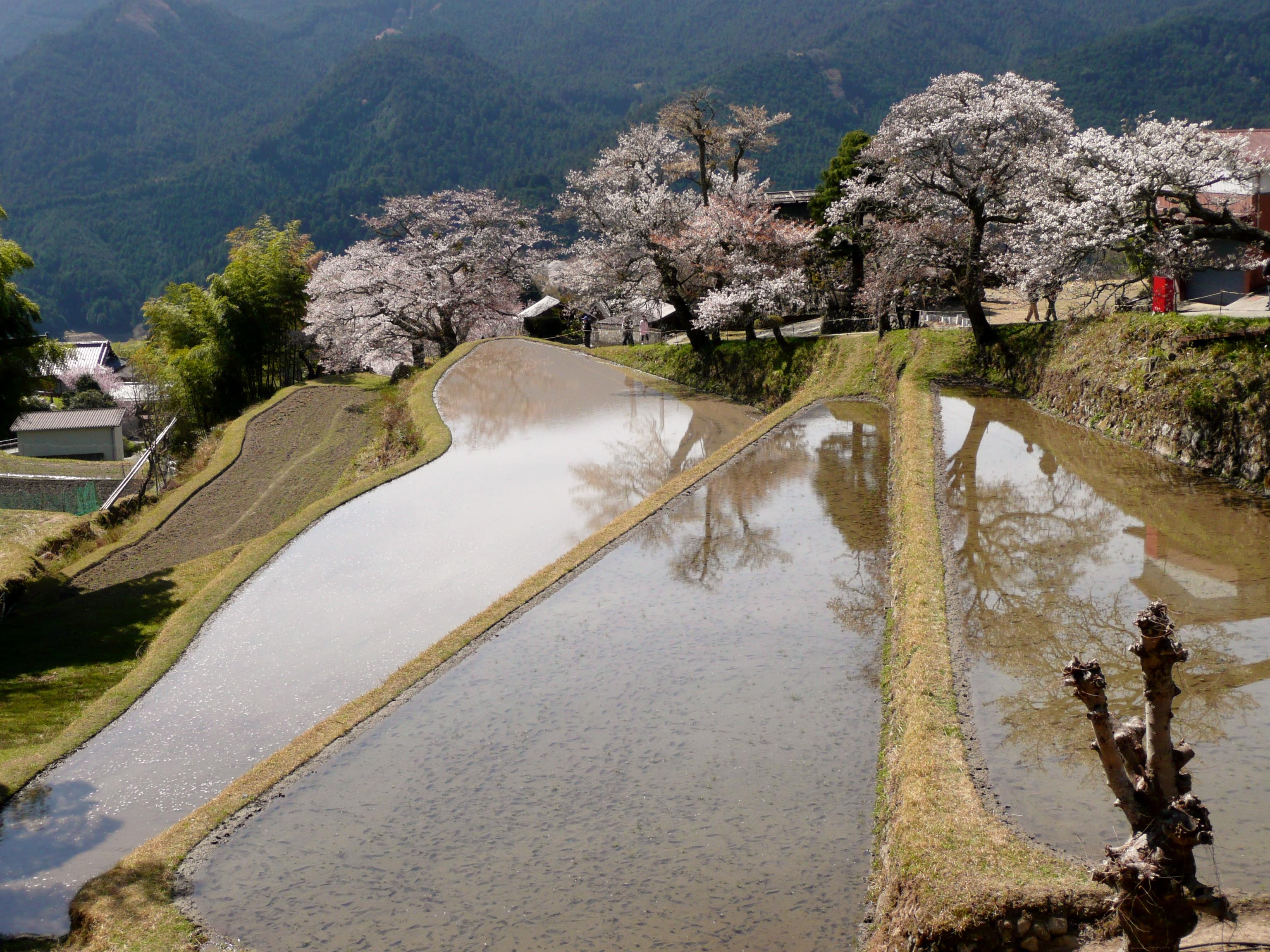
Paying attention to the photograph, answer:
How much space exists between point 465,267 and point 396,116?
121m

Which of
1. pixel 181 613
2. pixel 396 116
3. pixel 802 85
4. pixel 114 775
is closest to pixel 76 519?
pixel 181 613

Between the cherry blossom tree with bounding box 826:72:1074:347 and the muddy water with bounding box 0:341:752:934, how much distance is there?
20.7 ft

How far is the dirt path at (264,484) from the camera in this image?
19.2 m

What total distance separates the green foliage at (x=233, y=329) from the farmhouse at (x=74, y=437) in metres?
4.52

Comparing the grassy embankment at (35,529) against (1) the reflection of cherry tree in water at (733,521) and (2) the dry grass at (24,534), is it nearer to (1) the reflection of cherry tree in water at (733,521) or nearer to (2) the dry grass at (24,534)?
(2) the dry grass at (24,534)

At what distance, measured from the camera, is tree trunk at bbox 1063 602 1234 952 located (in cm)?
466

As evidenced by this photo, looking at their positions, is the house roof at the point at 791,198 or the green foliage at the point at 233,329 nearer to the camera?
the green foliage at the point at 233,329

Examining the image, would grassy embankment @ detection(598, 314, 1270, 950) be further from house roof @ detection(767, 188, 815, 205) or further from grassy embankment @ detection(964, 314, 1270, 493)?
house roof @ detection(767, 188, 815, 205)

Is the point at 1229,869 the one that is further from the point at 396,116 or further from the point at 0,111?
the point at 0,111

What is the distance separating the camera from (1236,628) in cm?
948

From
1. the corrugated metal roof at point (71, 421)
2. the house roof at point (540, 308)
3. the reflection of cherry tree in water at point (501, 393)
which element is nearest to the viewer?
the reflection of cherry tree in water at point (501, 393)

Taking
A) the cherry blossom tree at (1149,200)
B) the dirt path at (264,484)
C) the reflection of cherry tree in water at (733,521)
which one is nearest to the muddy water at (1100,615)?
the reflection of cherry tree in water at (733,521)

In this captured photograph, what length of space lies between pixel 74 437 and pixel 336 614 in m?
31.8

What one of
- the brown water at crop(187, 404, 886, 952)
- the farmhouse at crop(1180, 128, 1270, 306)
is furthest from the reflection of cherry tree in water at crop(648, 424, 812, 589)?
the farmhouse at crop(1180, 128, 1270, 306)
